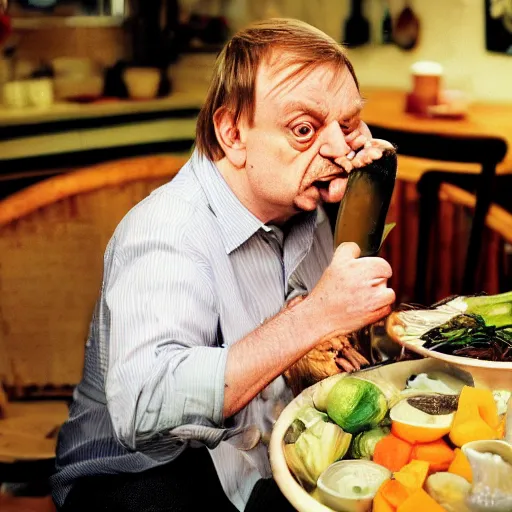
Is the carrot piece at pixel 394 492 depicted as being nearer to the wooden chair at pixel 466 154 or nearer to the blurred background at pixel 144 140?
the blurred background at pixel 144 140

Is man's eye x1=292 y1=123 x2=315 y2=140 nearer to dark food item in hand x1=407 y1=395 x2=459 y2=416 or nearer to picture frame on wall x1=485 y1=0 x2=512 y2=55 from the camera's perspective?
dark food item in hand x1=407 y1=395 x2=459 y2=416

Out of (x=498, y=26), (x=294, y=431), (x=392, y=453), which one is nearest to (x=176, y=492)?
(x=294, y=431)

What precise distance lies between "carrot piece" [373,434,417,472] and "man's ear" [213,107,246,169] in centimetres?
47

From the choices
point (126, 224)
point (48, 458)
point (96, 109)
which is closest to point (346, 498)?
point (126, 224)

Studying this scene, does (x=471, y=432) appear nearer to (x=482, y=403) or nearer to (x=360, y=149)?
(x=482, y=403)

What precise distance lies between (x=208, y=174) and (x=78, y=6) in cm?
295

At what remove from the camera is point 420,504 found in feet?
2.53

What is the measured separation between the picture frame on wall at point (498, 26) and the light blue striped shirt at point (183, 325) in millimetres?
1982

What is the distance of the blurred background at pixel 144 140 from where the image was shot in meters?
1.50

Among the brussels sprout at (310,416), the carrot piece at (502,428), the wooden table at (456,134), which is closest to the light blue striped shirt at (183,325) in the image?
the brussels sprout at (310,416)

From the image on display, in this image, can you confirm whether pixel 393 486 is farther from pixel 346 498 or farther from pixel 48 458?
pixel 48 458

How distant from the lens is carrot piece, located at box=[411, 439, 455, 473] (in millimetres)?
854

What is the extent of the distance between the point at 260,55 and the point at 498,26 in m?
2.25

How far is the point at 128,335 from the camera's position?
95cm
